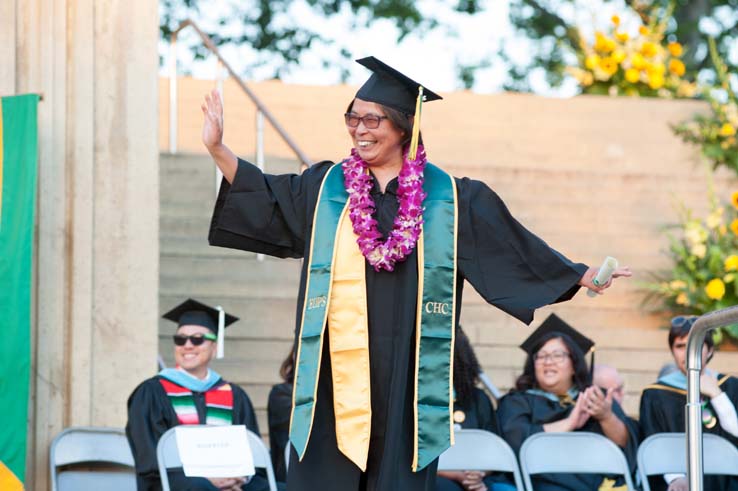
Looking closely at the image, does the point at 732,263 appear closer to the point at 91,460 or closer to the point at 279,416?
the point at 279,416

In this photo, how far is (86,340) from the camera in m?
7.05

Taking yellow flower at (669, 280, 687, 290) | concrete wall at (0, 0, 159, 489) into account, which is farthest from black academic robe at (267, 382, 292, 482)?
yellow flower at (669, 280, 687, 290)

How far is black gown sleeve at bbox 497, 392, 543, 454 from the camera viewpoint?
292 inches

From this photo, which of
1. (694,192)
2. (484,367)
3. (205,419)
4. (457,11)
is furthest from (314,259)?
(457,11)

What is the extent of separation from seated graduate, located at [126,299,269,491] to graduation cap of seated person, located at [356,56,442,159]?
3.03 m

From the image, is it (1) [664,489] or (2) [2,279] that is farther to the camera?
(1) [664,489]

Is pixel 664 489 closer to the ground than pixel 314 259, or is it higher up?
closer to the ground

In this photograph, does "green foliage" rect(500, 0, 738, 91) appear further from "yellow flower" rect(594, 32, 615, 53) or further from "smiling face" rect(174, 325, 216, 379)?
"smiling face" rect(174, 325, 216, 379)

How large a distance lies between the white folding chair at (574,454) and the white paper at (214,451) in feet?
4.97

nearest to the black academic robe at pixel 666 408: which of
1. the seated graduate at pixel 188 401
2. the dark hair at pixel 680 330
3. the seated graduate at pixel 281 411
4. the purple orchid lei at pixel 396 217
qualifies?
the dark hair at pixel 680 330

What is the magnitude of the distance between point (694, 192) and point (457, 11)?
8.22 metres

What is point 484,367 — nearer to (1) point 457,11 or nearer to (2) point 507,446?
(2) point 507,446

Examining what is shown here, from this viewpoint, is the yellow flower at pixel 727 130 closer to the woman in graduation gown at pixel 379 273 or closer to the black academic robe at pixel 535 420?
the black academic robe at pixel 535 420

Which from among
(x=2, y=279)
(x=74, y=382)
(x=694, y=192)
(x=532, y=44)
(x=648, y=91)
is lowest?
(x=74, y=382)
